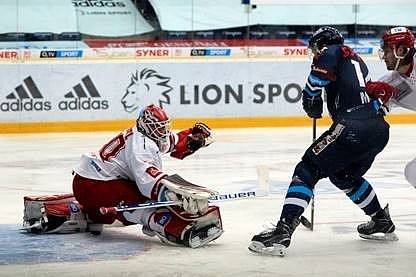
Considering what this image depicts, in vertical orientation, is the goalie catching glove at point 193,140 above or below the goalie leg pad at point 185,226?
above

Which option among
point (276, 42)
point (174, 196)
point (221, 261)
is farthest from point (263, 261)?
point (276, 42)

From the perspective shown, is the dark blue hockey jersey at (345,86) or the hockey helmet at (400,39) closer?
the dark blue hockey jersey at (345,86)

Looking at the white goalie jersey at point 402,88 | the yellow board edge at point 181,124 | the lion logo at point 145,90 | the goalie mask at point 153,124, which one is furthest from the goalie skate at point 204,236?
the lion logo at point 145,90

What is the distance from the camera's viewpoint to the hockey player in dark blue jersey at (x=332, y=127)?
5.09 metres

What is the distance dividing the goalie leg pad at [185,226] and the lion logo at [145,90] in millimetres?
6848

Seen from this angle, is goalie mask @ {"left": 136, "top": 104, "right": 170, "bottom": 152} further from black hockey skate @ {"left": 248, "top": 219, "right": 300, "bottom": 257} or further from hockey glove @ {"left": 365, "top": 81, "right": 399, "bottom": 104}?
hockey glove @ {"left": 365, "top": 81, "right": 399, "bottom": 104}

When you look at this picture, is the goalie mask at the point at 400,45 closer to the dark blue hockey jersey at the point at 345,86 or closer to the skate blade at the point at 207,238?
the dark blue hockey jersey at the point at 345,86

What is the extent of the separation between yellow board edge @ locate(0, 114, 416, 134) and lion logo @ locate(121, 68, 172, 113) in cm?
24

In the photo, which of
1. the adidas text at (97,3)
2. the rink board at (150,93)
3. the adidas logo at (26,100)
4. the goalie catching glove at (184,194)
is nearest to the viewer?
the goalie catching glove at (184,194)

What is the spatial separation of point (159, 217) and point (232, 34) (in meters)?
7.93

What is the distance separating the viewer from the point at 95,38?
41.3 feet

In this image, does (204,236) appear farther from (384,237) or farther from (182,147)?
(384,237)

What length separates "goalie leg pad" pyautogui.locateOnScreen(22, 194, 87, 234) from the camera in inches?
224

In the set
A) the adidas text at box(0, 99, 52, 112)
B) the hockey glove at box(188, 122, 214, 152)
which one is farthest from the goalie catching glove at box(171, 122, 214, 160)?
the adidas text at box(0, 99, 52, 112)
